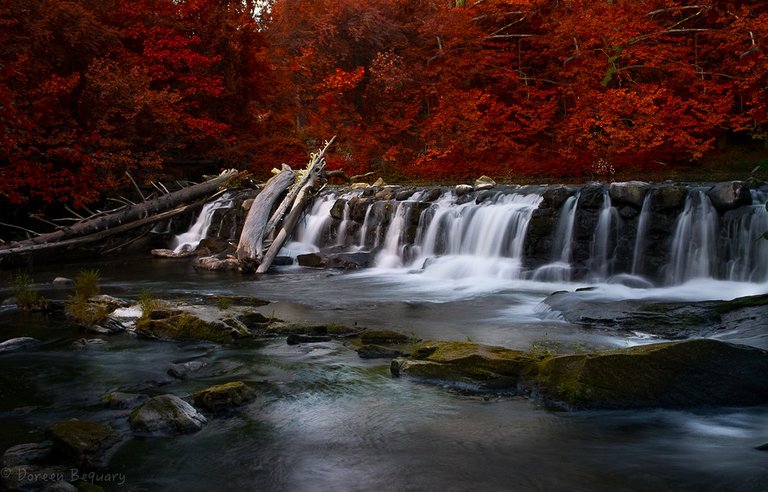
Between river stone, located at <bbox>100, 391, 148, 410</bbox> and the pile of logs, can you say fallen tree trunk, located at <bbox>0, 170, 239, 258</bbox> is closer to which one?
the pile of logs

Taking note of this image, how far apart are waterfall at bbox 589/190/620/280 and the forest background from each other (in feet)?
25.3

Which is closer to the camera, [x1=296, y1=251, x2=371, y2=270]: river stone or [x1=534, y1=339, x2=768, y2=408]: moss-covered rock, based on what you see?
[x1=534, y1=339, x2=768, y2=408]: moss-covered rock

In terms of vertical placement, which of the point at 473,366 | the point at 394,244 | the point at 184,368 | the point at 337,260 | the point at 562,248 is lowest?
the point at 184,368

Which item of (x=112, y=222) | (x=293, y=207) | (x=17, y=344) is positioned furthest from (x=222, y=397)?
(x=112, y=222)

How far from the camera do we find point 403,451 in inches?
178

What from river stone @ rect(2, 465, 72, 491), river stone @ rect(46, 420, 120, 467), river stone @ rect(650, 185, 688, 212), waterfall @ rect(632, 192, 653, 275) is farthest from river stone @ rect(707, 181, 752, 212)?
river stone @ rect(2, 465, 72, 491)

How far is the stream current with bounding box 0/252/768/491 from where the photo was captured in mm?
4105

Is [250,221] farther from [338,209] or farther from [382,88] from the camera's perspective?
[382,88]

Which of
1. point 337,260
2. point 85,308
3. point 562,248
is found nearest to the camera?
point 85,308

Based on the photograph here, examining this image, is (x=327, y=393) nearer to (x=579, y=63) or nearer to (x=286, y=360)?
(x=286, y=360)

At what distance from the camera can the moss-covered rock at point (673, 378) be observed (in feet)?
16.9

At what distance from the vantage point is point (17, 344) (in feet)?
24.3

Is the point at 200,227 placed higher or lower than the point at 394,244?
higher

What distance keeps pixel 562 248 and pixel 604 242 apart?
84 cm
